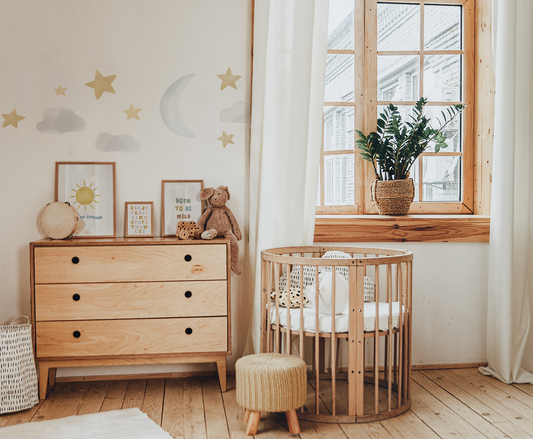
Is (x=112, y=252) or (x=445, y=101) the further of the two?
(x=445, y=101)

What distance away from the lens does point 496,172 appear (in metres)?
2.46

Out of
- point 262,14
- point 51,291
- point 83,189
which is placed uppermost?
point 262,14

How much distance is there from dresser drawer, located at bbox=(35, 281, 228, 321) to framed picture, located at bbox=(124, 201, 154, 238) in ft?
1.14

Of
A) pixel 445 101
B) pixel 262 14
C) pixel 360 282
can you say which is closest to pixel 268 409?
pixel 360 282

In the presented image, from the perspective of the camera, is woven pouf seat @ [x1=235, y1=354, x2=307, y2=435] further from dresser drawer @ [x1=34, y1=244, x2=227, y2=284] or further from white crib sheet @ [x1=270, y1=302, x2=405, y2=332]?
dresser drawer @ [x1=34, y1=244, x2=227, y2=284]

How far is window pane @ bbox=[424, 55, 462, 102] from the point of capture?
2.89 meters

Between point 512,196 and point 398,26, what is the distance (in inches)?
46.8

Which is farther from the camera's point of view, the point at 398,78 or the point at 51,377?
the point at 398,78

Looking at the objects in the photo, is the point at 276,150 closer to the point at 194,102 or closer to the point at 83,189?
the point at 194,102

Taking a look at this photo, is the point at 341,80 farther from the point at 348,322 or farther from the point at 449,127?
the point at 348,322

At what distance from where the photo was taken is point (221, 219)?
7.93 feet

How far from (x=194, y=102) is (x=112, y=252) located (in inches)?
34.3

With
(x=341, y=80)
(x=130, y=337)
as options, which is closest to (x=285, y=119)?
(x=341, y=80)

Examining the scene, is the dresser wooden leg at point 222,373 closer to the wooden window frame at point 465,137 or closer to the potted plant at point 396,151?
the wooden window frame at point 465,137
